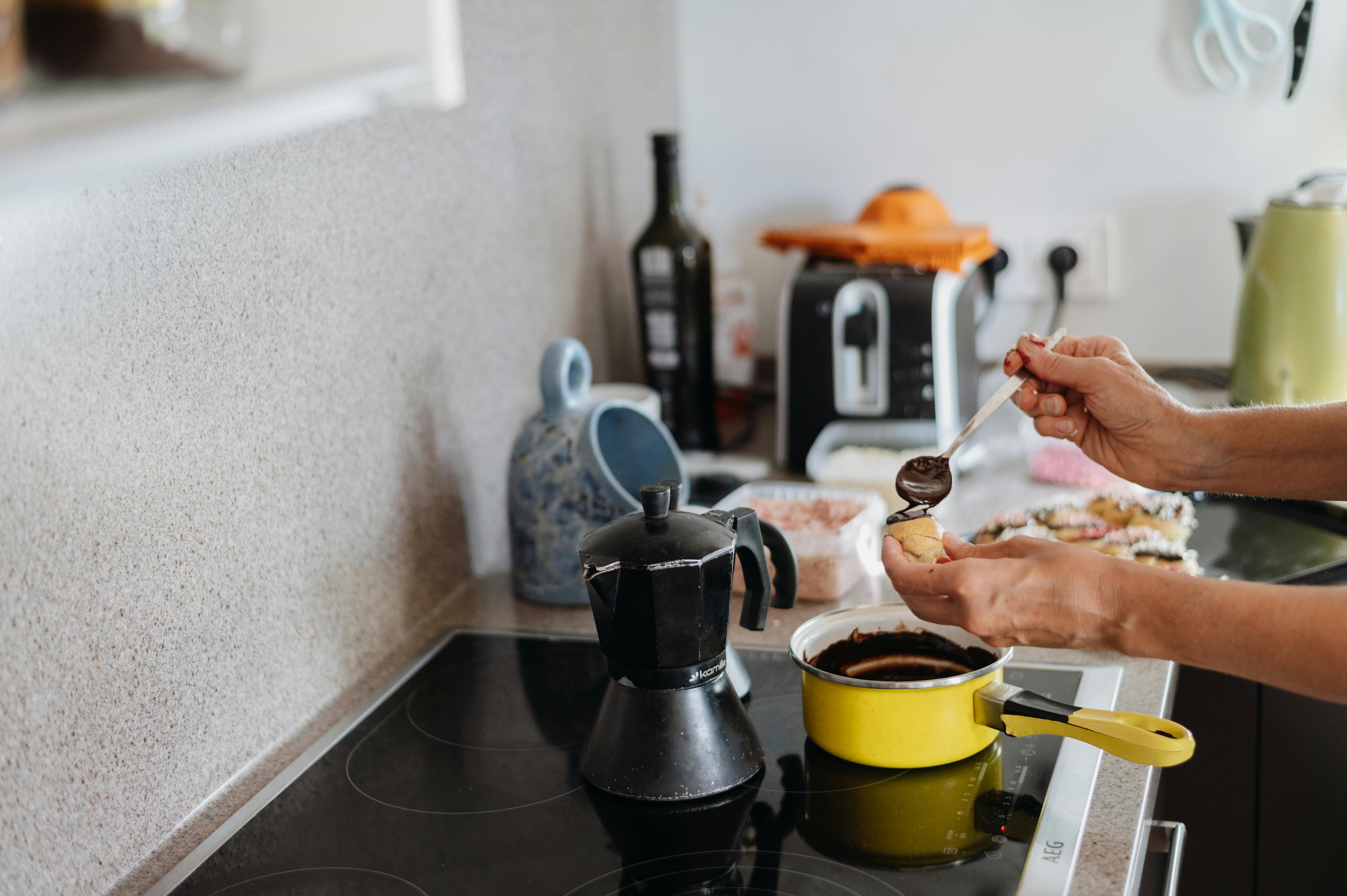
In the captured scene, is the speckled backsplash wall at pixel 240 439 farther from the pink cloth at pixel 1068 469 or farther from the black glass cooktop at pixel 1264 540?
the black glass cooktop at pixel 1264 540

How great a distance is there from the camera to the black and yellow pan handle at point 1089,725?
2.48 ft

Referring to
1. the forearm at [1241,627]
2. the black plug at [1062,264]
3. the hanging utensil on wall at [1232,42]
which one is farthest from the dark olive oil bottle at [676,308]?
the forearm at [1241,627]

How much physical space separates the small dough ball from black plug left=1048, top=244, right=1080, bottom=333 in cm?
100

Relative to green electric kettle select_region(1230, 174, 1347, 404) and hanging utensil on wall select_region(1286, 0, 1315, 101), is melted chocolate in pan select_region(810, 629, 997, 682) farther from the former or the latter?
hanging utensil on wall select_region(1286, 0, 1315, 101)

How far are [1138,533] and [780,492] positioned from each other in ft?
1.30

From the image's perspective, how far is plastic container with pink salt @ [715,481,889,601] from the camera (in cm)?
118

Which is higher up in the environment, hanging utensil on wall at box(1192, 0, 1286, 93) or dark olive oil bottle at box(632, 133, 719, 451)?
hanging utensil on wall at box(1192, 0, 1286, 93)

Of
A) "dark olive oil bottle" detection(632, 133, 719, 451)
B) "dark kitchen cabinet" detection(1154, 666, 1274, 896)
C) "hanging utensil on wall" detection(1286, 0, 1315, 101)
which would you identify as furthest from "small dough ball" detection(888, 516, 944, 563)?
"hanging utensil on wall" detection(1286, 0, 1315, 101)

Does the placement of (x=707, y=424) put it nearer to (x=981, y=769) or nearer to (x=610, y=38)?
(x=610, y=38)

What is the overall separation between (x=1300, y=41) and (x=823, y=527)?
1.03 metres

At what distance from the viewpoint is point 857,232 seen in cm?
161

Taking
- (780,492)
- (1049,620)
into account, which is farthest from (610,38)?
(1049,620)

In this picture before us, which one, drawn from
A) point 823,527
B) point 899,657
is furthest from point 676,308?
point 899,657

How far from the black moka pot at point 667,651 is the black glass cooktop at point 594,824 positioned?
0.03 metres
